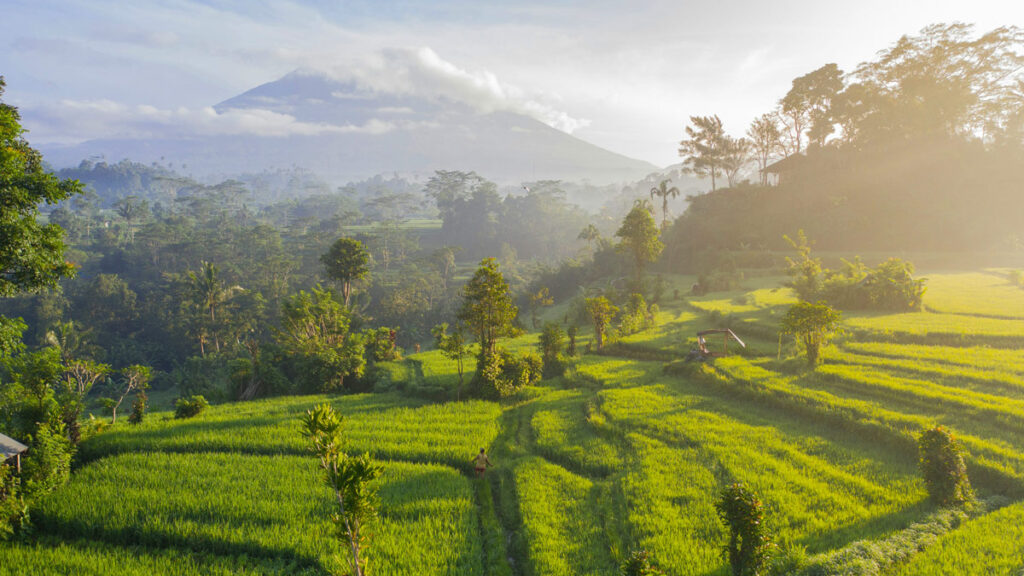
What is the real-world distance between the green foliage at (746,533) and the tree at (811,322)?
11.9m

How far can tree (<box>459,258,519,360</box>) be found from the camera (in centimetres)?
1752

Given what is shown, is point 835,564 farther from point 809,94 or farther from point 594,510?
point 809,94

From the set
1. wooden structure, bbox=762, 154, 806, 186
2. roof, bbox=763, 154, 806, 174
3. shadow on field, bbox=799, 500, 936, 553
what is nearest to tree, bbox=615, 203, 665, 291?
shadow on field, bbox=799, 500, 936, 553

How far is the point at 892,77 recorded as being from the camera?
4700 cm

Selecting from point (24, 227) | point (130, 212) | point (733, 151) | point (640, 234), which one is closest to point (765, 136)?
point (733, 151)

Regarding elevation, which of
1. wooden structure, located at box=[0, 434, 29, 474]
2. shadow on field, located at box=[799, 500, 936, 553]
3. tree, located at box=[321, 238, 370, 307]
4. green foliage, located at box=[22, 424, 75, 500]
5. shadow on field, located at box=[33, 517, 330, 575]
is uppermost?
tree, located at box=[321, 238, 370, 307]

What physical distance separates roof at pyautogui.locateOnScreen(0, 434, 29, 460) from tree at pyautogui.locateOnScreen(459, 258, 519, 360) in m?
12.2

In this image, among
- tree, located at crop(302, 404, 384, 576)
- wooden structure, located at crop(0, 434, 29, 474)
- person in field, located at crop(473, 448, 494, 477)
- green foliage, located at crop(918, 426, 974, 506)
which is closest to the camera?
tree, located at crop(302, 404, 384, 576)

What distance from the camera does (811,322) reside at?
1628cm

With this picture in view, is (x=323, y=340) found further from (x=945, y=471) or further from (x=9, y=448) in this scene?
(x=945, y=471)

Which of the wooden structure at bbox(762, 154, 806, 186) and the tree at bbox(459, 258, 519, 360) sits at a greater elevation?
the wooden structure at bbox(762, 154, 806, 186)

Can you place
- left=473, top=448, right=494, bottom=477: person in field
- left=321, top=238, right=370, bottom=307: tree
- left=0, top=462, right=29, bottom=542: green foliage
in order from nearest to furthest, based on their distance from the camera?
left=0, top=462, right=29, bottom=542: green foliage < left=473, top=448, right=494, bottom=477: person in field < left=321, top=238, right=370, bottom=307: tree

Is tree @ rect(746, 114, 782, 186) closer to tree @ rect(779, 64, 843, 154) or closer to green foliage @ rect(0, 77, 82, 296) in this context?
tree @ rect(779, 64, 843, 154)

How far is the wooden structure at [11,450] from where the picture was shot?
9.54 metres
